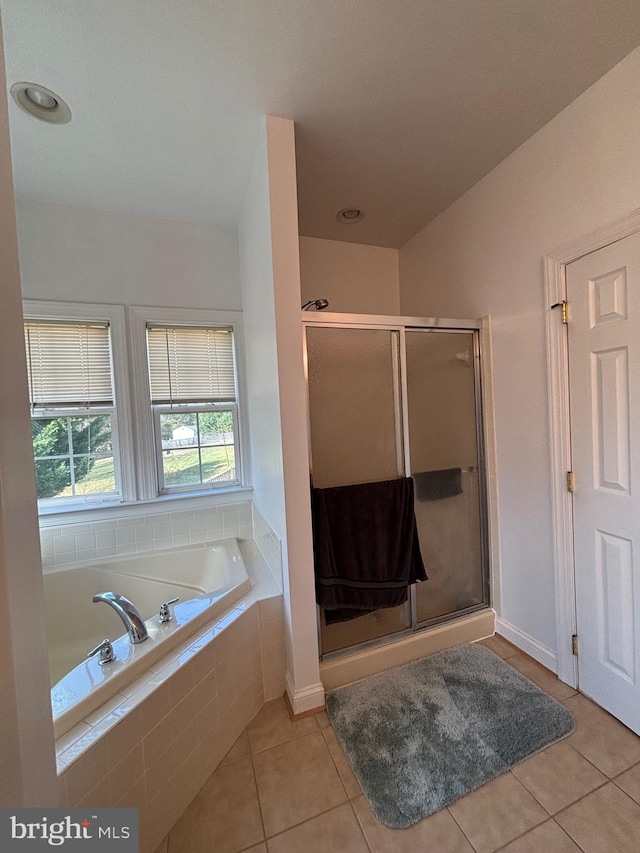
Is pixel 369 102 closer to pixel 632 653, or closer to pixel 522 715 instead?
pixel 632 653

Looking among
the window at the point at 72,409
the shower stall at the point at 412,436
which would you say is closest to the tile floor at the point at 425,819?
the shower stall at the point at 412,436

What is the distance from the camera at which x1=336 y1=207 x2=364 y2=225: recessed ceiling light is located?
214 cm

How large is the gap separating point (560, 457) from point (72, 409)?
2.77m

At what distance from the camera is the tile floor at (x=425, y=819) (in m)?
1.05

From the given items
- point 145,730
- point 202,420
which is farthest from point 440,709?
point 202,420

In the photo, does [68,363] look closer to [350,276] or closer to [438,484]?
[350,276]

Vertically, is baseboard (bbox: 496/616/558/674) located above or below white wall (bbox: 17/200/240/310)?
below

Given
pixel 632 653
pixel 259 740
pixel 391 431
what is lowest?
pixel 259 740

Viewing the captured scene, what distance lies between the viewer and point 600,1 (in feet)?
3.53

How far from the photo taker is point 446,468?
6.42 ft

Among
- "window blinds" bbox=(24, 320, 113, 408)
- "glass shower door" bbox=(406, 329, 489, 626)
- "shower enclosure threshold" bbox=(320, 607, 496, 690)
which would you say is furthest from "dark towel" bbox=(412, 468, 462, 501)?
"window blinds" bbox=(24, 320, 113, 408)

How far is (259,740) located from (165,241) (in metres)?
2.81

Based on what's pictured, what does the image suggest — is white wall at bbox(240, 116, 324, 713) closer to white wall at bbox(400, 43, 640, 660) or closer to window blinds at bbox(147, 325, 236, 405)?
window blinds at bbox(147, 325, 236, 405)

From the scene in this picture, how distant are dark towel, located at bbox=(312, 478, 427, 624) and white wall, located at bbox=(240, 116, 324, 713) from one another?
0.37ft
